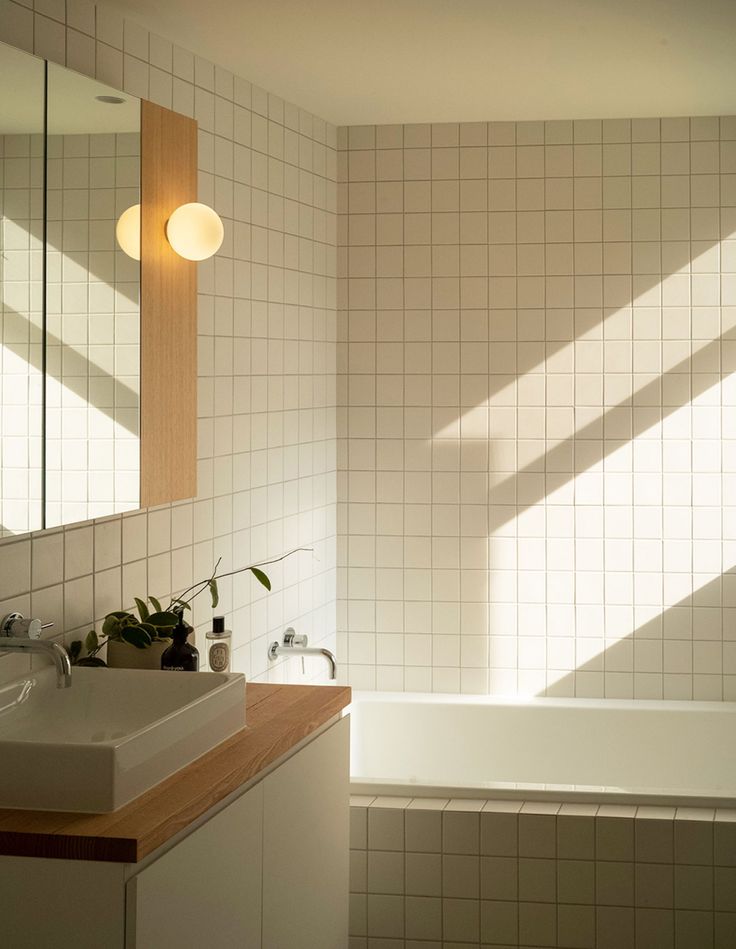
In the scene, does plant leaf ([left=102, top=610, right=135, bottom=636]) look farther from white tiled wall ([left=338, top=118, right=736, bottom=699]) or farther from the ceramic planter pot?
white tiled wall ([left=338, top=118, right=736, bottom=699])

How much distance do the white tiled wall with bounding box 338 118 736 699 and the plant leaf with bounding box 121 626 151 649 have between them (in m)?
1.96

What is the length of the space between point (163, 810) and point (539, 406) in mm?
2810

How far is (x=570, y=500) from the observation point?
448 centimetres

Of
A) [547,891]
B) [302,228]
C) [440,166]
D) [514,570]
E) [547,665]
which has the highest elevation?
[440,166]

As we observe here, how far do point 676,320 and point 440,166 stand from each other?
3.41 ft

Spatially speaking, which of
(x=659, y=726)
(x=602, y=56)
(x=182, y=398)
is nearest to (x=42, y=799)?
(x=182, y=398)

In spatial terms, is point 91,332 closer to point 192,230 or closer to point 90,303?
point 90,303

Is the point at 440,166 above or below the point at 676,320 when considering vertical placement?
above

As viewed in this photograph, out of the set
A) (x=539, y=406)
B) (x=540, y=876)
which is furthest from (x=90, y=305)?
(x=539, y=406)

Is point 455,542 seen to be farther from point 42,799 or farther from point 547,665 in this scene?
point 42,799

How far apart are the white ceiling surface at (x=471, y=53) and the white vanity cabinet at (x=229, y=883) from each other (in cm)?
179

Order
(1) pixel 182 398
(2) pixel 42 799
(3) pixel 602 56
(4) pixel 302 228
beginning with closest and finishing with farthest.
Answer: (2) pixel 42 799
(1) pixel 182 398
(3) pixel 602 56
(4) pixel 302 228

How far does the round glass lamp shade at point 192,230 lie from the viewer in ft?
9.90

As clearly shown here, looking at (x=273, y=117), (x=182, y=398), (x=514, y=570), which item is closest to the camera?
(x=182, y=398)
